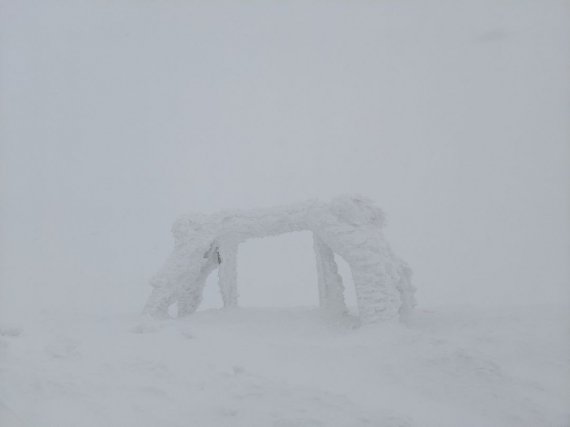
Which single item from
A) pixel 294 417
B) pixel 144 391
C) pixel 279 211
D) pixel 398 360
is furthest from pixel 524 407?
pixel 279 211

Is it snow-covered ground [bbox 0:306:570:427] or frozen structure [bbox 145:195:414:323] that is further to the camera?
frozen structure [bbox 145:195:414:323]

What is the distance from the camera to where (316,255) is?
16422 millimetres

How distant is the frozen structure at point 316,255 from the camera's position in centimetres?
1427

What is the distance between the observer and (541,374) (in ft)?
32.5

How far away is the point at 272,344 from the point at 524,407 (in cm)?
531

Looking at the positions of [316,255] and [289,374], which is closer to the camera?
[289,374]

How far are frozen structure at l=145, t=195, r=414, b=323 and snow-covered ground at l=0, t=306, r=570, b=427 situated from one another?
1308 mm

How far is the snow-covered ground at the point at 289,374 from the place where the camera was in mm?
7746

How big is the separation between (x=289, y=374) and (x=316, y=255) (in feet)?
21.8

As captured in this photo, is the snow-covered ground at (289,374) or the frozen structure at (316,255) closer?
the snow-covered ground at (289,374)

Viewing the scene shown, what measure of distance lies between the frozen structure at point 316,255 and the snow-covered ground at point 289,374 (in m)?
1.31

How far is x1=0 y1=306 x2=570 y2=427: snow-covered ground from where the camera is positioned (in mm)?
7746

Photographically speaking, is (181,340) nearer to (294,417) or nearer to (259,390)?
(259,390)

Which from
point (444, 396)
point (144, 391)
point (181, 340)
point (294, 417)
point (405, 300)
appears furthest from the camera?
point (405, 300)
